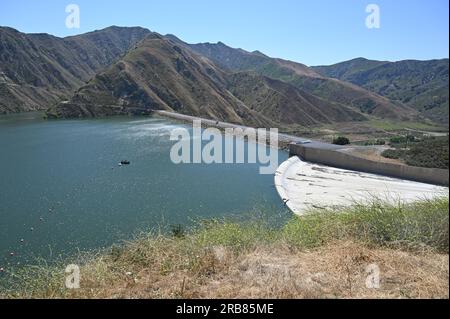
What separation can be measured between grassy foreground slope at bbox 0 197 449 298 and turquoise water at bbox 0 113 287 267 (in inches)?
295

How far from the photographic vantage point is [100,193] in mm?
28750

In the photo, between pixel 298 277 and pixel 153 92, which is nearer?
pixel 298 277

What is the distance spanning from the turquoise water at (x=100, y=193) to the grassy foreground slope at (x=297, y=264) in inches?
295

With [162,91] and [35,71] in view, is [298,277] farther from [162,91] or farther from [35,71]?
[35,71]

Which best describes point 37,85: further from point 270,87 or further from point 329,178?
point 329,178

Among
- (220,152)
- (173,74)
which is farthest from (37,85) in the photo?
(220,152)

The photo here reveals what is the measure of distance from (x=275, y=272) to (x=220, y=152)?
42045mm

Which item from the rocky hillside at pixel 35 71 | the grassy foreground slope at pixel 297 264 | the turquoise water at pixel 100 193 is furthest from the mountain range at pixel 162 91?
the grassy foreground slope at pixel 297 264

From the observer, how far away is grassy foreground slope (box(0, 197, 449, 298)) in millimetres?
5906

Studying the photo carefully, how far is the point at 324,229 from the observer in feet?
28.2

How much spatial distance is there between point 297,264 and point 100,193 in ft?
78.5

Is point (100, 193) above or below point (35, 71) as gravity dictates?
below

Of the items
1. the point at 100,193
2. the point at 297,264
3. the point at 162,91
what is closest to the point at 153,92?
the point at 162,91

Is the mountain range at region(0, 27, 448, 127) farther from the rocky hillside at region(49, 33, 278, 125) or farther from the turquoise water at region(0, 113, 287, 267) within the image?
the turquoise water at region(0, 113, 287, 267)
